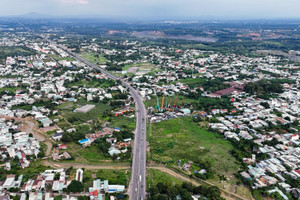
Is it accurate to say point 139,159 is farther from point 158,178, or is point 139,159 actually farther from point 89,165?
point 89,165

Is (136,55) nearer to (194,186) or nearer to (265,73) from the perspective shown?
(265,73)

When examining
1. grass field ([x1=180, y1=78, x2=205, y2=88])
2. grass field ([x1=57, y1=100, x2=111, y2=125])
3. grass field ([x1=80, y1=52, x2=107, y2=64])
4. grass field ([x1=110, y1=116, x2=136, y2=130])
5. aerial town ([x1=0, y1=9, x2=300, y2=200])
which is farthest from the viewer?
grass field ([x1=80, y1=52, x2=107, y2=64])

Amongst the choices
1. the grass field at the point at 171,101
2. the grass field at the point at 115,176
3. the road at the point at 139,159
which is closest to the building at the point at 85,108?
the road at the point at 139,159

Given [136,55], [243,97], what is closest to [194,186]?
[243,97]

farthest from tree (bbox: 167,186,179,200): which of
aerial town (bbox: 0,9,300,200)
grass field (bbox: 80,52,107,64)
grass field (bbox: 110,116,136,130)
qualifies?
grass field (bbox: 80,52,107,64)

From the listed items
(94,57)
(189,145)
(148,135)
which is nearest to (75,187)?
(148,135)

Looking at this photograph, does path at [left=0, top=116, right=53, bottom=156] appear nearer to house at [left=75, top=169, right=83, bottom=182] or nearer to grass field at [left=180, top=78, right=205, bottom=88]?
house at [left=75, top=169, right=83, bottom=182]
